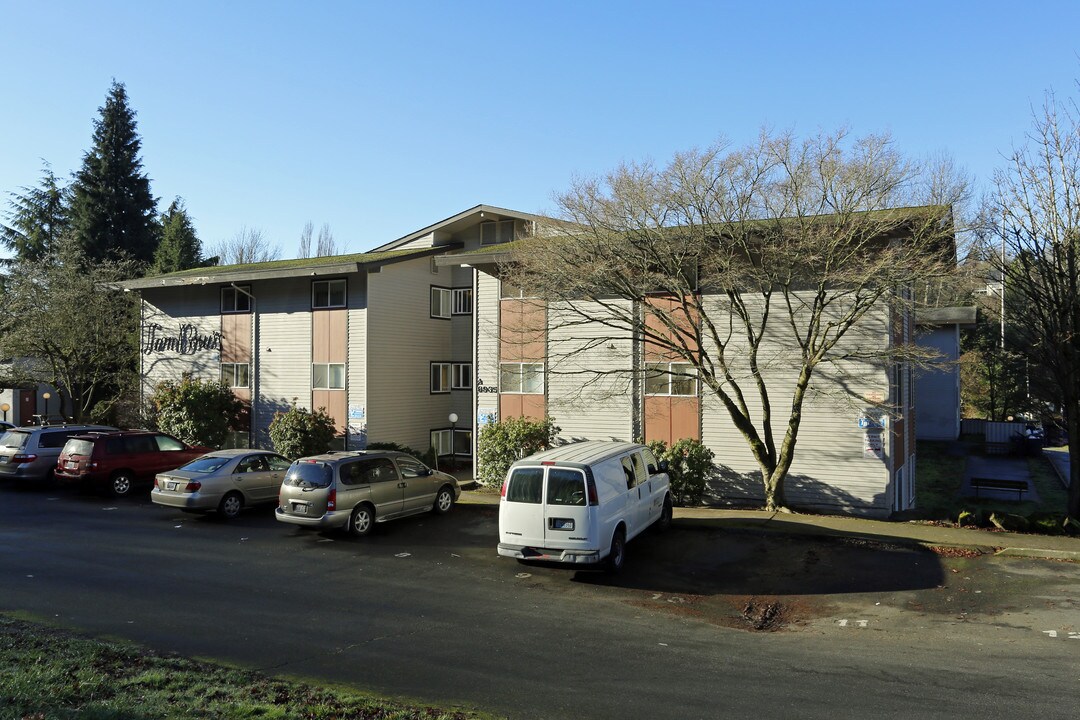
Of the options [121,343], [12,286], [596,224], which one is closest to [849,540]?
[596,224]

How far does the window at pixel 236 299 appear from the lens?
28.0 meters

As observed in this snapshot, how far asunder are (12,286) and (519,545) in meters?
30.9

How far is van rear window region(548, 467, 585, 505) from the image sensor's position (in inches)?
463

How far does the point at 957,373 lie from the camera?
132ft

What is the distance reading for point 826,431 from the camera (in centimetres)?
1822

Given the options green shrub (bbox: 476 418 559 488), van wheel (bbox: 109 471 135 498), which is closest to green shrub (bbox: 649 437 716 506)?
green shrub (bbox: 476 418 559 488)

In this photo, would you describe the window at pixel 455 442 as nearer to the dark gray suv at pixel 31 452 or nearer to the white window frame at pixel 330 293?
the white window frame at pixel 330 293

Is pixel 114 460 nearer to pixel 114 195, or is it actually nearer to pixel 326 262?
pixel 326 262

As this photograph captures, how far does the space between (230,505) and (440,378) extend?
38.8ft

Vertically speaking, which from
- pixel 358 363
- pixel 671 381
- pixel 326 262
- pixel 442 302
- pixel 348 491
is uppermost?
pixel 326 262

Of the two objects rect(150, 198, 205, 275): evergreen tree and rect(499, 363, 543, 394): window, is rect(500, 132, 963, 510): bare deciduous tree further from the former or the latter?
rect(150, 198, 205, 275): evergreen tree

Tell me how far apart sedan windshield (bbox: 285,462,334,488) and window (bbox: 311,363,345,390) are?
10.4 metres

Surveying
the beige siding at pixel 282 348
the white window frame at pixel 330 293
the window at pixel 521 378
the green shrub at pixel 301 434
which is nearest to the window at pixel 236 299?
the beige siding at pixel 282 348

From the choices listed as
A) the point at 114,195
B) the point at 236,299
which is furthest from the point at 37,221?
the point at 236,299
